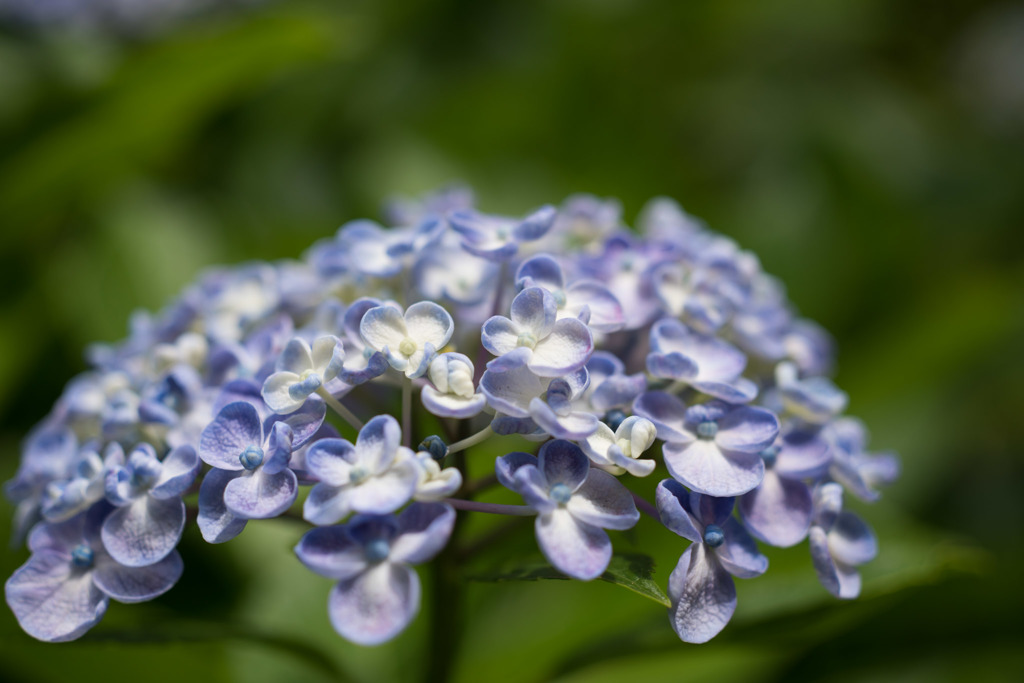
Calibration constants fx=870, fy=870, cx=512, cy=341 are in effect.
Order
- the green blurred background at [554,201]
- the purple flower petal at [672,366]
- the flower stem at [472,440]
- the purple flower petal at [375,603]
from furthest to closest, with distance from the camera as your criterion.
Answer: the green blurred background at [554,201]
the purple flower petal at [672,366]
the flower stem at [472,440]
the purple flower petal at [375,603]

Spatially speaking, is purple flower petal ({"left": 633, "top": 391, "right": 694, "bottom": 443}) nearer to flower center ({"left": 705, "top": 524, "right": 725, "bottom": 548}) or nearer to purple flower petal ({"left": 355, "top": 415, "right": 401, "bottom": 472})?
flower center ({"left": 705, "top": 524, "right": 725, "bottom": 548})

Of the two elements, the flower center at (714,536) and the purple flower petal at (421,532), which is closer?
the purple flower petal at (421,532)

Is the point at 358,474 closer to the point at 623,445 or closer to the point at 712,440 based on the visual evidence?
the point at 623,445

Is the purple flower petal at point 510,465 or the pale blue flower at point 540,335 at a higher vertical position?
the pale blue flower at point 540,335

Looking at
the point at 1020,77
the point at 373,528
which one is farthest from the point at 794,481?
the point at 1020,77

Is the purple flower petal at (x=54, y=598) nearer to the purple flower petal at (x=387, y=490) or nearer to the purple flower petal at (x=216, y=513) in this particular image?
the purple flower petal at (x=216, y=513)

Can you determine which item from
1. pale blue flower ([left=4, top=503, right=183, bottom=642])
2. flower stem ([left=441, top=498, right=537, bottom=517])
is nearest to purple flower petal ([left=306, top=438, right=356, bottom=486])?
flower stem ([left=441, top=498, right=537, bottom=517])

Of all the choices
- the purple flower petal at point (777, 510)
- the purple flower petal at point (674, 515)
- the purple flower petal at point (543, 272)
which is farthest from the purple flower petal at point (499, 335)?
the purple flower petal at point (777, 510)

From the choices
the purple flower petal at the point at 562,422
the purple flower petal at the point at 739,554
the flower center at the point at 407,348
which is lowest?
the purple flower petal at the point at 739,554
